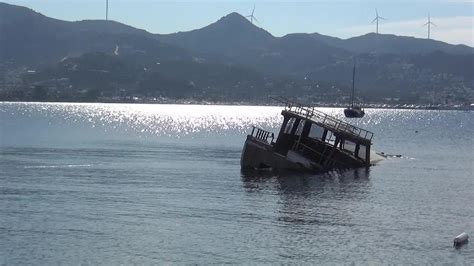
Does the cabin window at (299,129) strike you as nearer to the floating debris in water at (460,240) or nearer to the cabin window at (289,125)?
the cabin window at (289,125)

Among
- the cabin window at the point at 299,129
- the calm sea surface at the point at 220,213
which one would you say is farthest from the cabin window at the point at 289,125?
the calm sea surface at the point at 220,213

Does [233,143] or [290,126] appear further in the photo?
[233,143]

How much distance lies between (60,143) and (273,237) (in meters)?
92.5

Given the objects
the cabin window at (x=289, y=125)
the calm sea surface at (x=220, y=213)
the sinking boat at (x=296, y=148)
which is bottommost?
the calm sea surface at (x=220, y=213)

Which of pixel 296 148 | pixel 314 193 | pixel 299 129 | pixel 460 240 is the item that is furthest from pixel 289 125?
pixel 460 240

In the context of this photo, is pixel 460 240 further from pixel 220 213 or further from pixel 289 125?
pixel 289 125

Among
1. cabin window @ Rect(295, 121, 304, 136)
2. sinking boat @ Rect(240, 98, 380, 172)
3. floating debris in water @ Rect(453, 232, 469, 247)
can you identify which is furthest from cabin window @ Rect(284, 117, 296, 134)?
floating debris in water @ Rect(453, 232, 469, 247)

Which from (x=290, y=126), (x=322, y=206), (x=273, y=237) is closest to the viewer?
(x=273, y=237)

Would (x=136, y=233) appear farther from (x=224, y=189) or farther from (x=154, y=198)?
Result: (x=224, y=189)

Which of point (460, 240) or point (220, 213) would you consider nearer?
point (460, 240)

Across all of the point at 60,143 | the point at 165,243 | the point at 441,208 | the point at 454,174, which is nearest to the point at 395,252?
the point at 165,243

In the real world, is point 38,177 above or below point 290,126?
below

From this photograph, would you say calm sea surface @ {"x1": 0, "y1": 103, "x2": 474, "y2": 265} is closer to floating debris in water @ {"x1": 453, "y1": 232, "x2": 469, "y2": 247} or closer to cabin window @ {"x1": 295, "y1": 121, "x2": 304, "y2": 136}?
floating debris in water @ {"x1": 453, "y1": 232, "x2": 469, "y2": 247}

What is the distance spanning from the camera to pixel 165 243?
158 ft
